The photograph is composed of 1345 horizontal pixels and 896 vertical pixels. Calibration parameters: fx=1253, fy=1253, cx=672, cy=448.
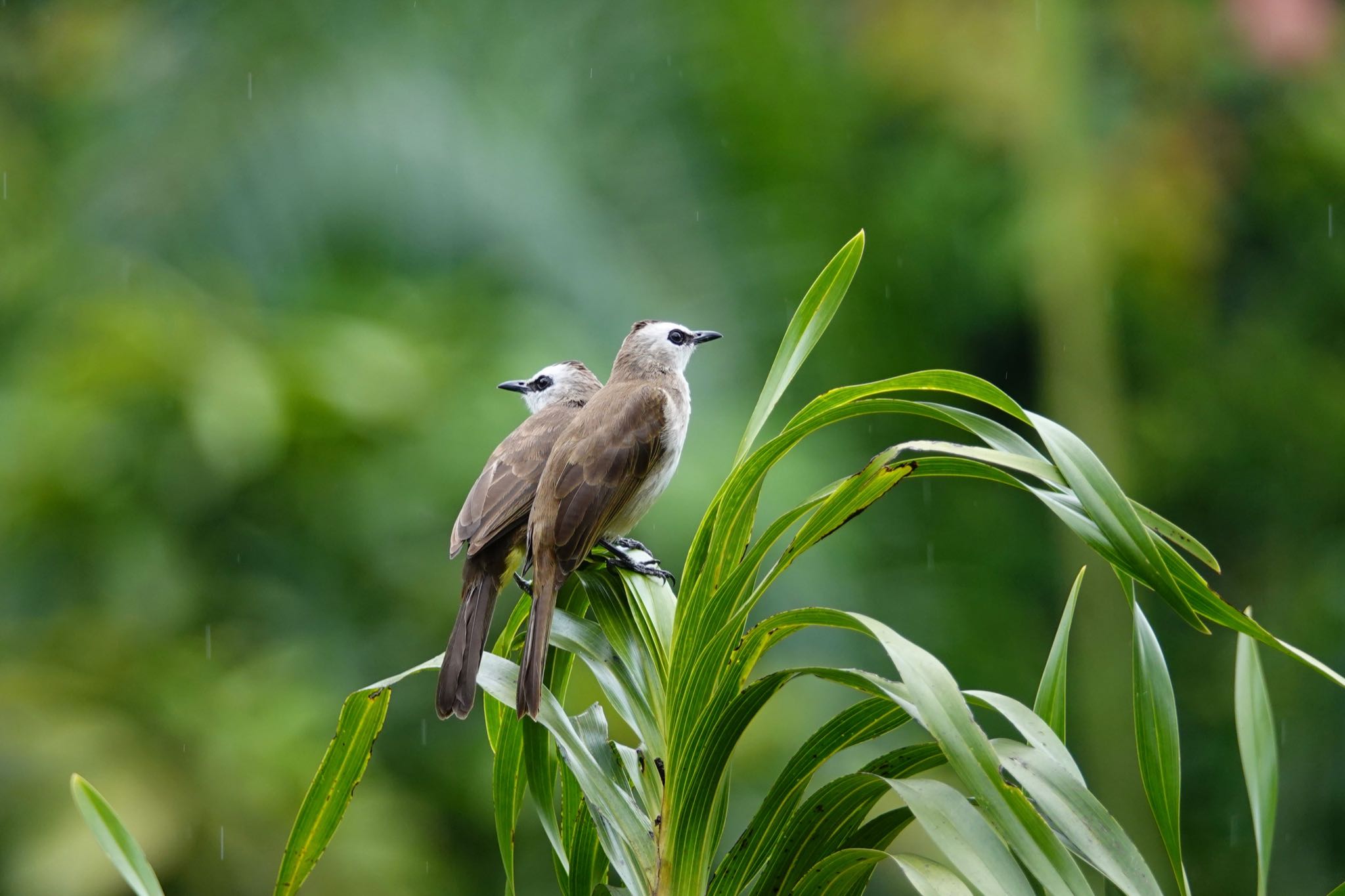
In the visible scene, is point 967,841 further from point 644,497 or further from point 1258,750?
point 644,497

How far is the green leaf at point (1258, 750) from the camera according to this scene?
1436mm

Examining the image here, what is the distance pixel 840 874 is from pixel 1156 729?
368 millimetres

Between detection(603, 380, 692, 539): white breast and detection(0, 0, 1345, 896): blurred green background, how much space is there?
1.73 m

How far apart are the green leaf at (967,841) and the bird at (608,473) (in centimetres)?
55

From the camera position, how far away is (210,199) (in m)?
4.34

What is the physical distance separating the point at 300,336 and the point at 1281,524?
4.62 m

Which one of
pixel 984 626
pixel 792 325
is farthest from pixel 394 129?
pixel 792 325

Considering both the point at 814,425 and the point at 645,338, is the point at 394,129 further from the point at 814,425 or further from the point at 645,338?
the point at 814,425

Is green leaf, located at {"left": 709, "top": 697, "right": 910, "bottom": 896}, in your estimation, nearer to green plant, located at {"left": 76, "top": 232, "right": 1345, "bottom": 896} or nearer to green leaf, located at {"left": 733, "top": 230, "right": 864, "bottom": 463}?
green plant, located at {"left": 76, "top": 232, "right": 1345, "bottom": 896}

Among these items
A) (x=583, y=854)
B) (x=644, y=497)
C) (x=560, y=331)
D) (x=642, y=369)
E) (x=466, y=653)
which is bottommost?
(x=583, y=854)

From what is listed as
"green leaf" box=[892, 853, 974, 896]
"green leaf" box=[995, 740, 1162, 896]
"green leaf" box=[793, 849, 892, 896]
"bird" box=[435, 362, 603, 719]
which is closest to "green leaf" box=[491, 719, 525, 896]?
"bird" box=[435, 362, 603, 719]

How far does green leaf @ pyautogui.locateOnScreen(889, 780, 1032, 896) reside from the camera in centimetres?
110

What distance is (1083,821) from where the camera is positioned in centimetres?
119

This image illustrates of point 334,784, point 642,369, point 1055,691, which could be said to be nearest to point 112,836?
point 334,784
